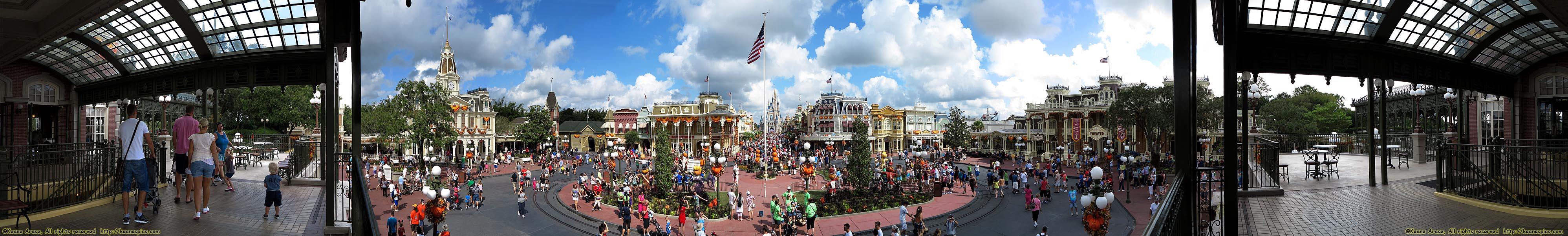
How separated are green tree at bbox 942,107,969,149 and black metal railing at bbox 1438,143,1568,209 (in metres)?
34.7

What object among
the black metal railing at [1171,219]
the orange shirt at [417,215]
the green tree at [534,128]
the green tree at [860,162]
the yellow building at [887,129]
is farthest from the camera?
the yellow building at [887,129]

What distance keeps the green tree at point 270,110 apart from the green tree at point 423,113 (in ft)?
40.3

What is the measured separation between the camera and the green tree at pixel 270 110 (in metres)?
38.8

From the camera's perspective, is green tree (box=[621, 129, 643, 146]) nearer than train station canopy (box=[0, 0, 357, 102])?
No

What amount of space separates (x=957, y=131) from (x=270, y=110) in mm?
51176

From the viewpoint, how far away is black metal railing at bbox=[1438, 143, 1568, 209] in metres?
7.02

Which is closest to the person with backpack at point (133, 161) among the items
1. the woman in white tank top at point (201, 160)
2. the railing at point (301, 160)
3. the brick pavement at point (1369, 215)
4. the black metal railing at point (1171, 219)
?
the woman in white tank top at point (201, 160)

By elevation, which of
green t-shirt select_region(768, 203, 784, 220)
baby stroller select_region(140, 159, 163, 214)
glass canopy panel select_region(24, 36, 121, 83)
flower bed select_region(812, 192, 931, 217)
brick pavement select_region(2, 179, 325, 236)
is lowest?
flower bed select_region(812, 192, 931, 217)

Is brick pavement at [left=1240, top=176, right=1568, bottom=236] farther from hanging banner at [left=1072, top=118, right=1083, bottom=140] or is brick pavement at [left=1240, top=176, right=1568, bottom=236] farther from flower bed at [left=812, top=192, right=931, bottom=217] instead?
hanging banner at [left=1072, top=118, right=1083, bottom=140]

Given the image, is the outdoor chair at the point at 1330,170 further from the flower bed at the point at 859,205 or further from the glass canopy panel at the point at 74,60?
the glass canopy panel at the point at 74,60

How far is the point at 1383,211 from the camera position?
888 centimetres

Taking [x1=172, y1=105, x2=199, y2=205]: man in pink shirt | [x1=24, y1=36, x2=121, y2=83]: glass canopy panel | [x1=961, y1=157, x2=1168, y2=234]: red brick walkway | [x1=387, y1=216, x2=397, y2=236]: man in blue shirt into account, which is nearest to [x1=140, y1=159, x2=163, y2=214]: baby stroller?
[x1=172, y1=105, x2=199, y2=205]: man in pink shirt

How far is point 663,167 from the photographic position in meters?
21.1

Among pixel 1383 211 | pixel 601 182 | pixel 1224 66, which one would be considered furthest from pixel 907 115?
pixel 1224 66
